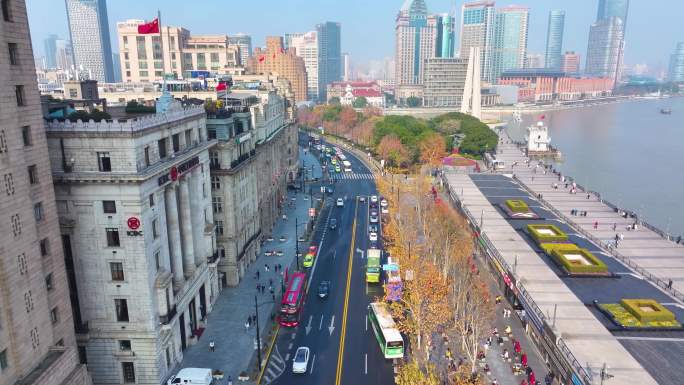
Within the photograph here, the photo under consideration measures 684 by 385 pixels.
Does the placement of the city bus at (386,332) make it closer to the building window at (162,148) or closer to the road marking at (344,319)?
the road marking at (344,319)

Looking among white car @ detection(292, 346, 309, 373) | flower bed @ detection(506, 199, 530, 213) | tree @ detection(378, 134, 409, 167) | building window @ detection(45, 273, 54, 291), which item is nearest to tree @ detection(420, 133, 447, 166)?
tree @ detection(378, 134, 409, 167)

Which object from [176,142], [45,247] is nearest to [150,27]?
[176,142]

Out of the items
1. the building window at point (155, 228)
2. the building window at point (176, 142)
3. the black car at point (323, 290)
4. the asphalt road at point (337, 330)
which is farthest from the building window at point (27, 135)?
the black car at point (323, 290)

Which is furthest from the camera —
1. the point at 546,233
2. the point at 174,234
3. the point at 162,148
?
the point at 546,233

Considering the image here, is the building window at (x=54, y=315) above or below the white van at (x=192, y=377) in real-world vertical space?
above

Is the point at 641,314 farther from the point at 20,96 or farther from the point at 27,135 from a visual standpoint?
the point at 20,96

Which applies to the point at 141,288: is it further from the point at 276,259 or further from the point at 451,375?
the point at 276,259

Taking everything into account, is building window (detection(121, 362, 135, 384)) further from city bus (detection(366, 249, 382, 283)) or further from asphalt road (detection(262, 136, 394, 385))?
city bus (detection(366, 249, 382, 283))
